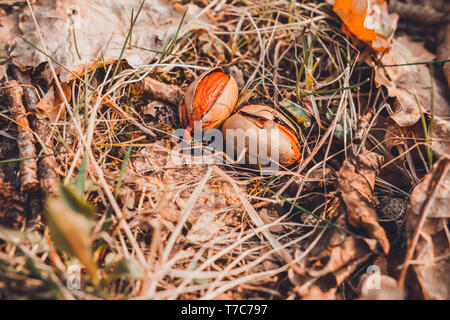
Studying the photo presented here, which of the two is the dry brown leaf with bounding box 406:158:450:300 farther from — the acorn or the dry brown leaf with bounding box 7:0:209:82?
the dry brown leaf with bounding box 7:0:209:82

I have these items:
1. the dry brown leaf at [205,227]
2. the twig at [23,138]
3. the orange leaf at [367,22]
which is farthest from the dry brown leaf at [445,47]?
the twig at [23,138]

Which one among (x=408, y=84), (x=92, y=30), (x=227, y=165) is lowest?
(x=227, y=165)

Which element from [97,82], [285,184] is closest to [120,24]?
[97,82]

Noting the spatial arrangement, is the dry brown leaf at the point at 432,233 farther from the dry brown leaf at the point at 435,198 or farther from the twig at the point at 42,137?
the twig at the point at 42,137

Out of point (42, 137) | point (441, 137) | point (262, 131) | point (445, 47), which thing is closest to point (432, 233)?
point (441, 137)

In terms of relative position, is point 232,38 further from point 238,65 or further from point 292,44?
point 292,44

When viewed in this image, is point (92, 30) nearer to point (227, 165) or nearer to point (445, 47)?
point (227, 165)
